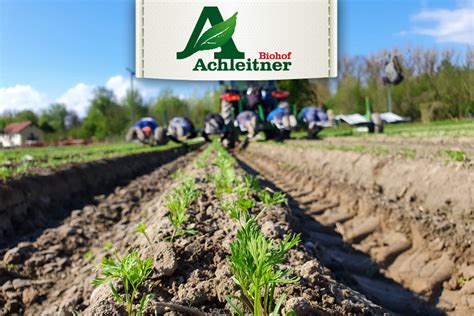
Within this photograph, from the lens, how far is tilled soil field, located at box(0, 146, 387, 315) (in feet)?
6.27

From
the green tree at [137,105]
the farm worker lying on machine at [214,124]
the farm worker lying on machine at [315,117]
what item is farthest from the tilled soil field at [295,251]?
the green tree at [137,105]

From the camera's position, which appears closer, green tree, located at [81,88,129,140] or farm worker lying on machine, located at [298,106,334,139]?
farm worker lying on machine, located at [298,106,334,139]

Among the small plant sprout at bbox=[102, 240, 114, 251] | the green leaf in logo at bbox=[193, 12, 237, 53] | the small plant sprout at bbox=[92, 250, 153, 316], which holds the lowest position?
the small plant sprout at bbox=[102, 240, 114, 251]

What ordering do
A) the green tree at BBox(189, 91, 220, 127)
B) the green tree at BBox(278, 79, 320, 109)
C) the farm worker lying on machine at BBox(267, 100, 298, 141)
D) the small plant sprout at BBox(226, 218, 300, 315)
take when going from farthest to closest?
the green tree at BBox(189, 91, 220, 127) → the green tree at BBox(278, 79, 320, 109) → the farm worker lying on machine at BBox(267, 100, 298, 141) → the small plant sprout at BBox(226, 218, 300, 315)

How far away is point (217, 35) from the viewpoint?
4.26m

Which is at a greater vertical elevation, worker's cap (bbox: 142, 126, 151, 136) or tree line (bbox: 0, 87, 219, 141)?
tree line (bbox: 0, 87, 219, 141)

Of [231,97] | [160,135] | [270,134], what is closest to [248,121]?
[231,97]

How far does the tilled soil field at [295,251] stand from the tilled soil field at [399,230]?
0.5 inches

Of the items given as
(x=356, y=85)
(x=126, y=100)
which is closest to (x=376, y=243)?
(x=356, y=85)

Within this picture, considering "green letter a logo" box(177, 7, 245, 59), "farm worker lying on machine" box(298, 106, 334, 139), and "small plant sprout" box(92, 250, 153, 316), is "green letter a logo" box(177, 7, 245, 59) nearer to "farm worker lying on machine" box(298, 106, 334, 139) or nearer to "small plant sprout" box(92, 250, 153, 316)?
"small plant sprout" box(92, 250, 153, 316)

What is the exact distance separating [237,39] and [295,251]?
2.37 meters

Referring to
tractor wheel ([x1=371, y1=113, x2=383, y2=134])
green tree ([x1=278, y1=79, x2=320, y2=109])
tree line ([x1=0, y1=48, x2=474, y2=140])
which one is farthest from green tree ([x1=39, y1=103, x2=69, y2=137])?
tractor wheel ([x1=371, y1=113, x2=383, y2=134])

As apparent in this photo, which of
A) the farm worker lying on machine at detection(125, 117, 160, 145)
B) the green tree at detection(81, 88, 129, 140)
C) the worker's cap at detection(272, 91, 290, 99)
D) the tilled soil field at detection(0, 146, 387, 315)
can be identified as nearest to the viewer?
the tilled soil field at detection(0, 146, 387, 315)

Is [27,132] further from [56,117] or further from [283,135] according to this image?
[283,135]
